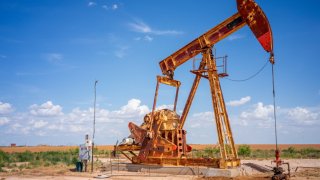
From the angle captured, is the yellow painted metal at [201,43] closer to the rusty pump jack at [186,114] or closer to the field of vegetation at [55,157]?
the rusty pump jack at [186,114]

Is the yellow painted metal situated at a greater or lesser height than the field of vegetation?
greater

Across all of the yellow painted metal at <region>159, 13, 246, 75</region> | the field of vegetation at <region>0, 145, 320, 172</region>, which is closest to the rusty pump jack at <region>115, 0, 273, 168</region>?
the yellow painted metal at <region>159, 13, 246, 75</region>

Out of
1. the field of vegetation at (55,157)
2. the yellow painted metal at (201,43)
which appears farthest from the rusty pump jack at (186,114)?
the field of vegetation at (55,157)

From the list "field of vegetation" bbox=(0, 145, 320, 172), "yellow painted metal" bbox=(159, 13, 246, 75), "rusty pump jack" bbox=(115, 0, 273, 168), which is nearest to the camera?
"rusty pump jack" bbox=(115, 0, 273, 168)

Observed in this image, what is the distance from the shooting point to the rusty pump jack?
1345 centimetres

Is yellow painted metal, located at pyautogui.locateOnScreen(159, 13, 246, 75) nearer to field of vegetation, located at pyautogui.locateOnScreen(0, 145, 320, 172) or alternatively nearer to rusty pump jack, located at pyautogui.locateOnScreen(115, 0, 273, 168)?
rusty pump jack, located at pyautogui.locateOnScreen(115, 0, 273, 168)

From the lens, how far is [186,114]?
15797 millimetres

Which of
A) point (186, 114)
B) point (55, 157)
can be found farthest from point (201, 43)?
point (55, 157)

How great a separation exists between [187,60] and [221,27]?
7.47 feet

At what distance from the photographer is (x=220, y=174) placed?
12.9m

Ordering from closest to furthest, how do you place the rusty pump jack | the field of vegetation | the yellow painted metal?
the rusty pump jack, the yellow painted metal, the field of vegetation

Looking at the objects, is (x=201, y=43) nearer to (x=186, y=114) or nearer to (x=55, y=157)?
(x=186, y=114)

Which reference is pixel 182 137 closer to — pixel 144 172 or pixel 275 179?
pixel 144 172

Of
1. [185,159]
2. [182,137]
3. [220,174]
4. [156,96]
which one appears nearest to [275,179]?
[220,174]
